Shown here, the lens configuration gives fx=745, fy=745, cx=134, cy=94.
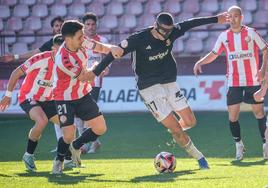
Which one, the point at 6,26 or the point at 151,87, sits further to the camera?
the point at 6,26

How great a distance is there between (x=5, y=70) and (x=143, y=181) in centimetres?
1038

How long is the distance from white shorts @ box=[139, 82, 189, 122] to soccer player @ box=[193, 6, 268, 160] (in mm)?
1424

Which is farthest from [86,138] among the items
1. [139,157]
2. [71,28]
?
[139,157]

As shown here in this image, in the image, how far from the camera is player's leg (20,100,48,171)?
11719mm

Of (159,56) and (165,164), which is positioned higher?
(159,56)

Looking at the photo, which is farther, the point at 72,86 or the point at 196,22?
the point at 196,22

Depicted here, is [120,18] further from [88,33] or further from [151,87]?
[151,87]

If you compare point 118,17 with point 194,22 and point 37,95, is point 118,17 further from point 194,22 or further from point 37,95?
point 194,22

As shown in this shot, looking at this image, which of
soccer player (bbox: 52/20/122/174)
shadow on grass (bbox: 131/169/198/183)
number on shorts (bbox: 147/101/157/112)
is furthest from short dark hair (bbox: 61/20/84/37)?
shadow on grass (bbox: 131/169/198/183)

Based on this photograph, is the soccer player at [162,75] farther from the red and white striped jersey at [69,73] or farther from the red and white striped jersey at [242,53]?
the red and white striped jersey at [242,53]

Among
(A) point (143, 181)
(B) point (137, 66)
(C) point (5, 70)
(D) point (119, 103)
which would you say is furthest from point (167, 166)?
(C) point (5, 70)

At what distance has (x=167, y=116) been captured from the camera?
11.2 m

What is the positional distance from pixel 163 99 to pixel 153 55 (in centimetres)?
70

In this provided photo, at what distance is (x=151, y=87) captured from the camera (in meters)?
11.5
